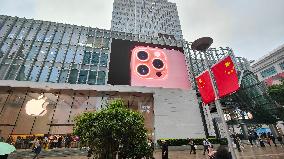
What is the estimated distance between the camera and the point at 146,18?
11856cm

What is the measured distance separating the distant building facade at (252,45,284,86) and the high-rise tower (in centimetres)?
5265

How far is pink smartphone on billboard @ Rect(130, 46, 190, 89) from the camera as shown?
31688 mm

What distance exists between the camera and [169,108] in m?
31.2

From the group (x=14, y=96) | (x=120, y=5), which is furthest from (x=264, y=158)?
(x=120, y=5)

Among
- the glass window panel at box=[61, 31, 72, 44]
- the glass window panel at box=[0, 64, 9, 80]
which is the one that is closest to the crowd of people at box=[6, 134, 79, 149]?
the glass window panel at box=[0, 64, 9, 80]

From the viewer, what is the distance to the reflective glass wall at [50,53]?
3444cm

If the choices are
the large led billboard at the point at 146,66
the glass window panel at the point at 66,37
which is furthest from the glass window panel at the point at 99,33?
the large led billboard at the point at 146,66

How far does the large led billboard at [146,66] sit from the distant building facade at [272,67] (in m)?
31.3

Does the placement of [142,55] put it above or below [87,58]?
below

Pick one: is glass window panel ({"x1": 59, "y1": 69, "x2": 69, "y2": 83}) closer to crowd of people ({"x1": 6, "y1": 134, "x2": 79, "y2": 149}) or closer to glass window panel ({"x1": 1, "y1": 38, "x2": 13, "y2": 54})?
glass window panel ({"x1": 1, "y1": 38, "x2": 13, "y2": 54})

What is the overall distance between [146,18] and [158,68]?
9154cm

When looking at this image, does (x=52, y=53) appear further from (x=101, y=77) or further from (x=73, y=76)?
(x=101, y=77)

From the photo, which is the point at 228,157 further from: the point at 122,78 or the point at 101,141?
the point at 122,78

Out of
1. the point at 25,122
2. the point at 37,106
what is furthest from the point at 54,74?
the point at 25,122
